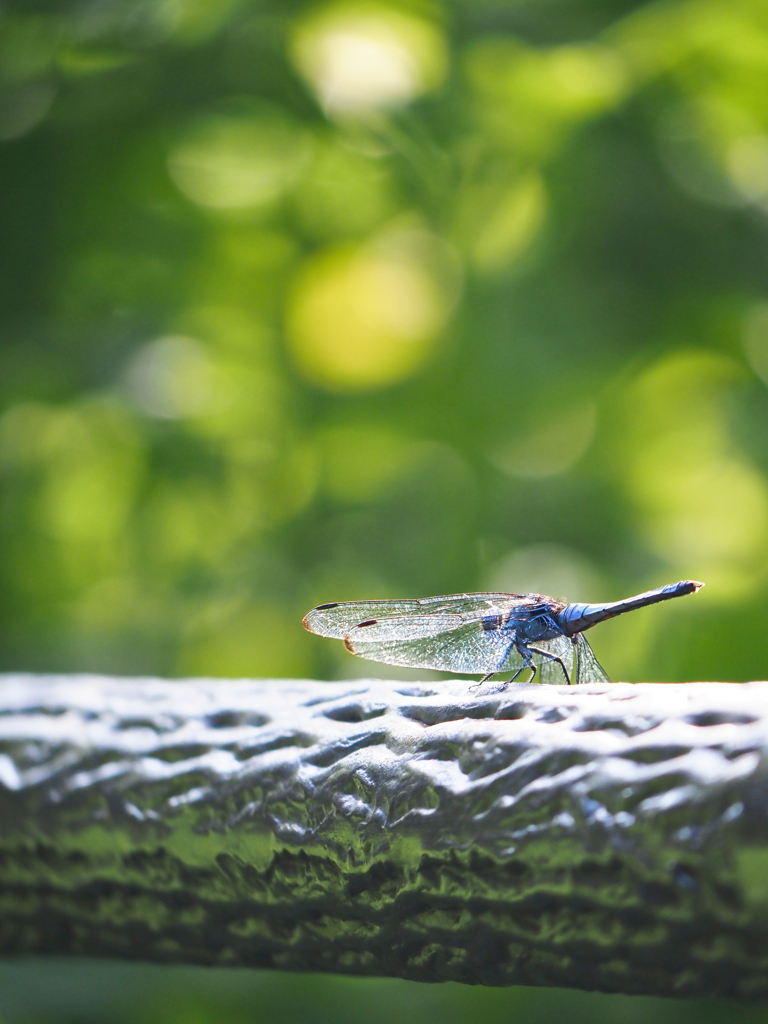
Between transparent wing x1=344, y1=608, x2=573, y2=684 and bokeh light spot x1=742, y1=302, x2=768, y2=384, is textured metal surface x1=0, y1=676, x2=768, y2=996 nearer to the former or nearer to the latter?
transparent wing x1=344, y1=608, x2=573, y2=684

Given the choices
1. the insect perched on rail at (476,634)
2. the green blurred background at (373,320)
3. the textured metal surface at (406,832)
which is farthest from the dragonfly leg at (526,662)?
the green blurred background at (373,320)

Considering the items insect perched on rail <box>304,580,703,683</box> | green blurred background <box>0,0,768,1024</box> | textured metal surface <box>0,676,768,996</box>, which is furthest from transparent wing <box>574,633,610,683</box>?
green blurred background <box>0,0,768,1024</box>

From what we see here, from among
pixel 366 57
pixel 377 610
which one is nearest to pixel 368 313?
pixel 366 57

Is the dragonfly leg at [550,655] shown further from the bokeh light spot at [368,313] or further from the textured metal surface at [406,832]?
the bokeh light spot at [368,313]

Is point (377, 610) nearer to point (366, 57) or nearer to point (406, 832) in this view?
Result: point (406, 832)

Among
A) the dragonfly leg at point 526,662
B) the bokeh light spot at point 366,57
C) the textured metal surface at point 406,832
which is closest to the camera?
the textured metal surface at point 406,832

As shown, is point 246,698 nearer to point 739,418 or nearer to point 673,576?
point 673,576
